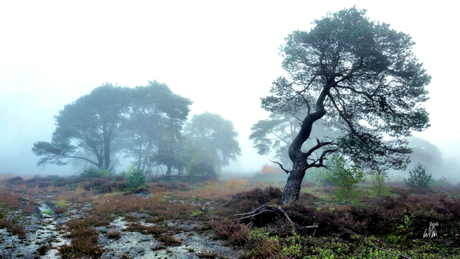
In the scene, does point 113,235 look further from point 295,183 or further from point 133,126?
point 133,126

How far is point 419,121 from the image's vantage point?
312 inches

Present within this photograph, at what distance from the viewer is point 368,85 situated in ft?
31.8

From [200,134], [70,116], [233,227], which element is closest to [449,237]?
[233,227]

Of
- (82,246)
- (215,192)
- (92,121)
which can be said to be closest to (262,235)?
(82,246)

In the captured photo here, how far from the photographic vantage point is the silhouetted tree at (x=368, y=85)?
8156mm

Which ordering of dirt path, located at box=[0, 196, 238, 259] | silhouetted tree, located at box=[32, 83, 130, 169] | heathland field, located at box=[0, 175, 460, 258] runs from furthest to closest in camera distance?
silhouetted tree, located at box=[32, 83, 130, 169], dirt path, located at box=[0, 196, 238, 259], heathland field, located at box=[0, 175, 460, 258]

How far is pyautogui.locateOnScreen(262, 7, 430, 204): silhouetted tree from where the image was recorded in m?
8.16

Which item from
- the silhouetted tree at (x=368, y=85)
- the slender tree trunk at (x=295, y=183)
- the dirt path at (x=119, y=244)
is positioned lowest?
the dirt path at (x=119, y=244)

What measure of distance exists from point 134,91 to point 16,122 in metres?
132

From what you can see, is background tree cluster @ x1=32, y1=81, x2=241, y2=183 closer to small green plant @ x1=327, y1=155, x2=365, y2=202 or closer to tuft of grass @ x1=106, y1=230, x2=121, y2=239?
small green plant @ x1=327, y1=155, x2=365, y2=202

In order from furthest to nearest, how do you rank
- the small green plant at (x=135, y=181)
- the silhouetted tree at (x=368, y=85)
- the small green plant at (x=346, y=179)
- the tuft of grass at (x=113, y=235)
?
the small green plant at (x=135, y=181) < the small green plant at (x=346, y=179) < the silhouetted tree at (x=368, y=85) < the tuft of grass at (x=113, y=235)

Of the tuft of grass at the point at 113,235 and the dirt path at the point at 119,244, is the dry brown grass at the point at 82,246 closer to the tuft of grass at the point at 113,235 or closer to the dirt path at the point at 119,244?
the dirt path at the point at 119,244

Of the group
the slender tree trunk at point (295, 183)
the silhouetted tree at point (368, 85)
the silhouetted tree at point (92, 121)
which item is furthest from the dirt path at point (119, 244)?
the silhouetted tree at point (92, 121)

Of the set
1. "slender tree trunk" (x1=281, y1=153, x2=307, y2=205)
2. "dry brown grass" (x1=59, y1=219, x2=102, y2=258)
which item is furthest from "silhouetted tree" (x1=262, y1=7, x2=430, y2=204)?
"dry brown grass" (x1=59, y1=219, x2=102, y2=258)
